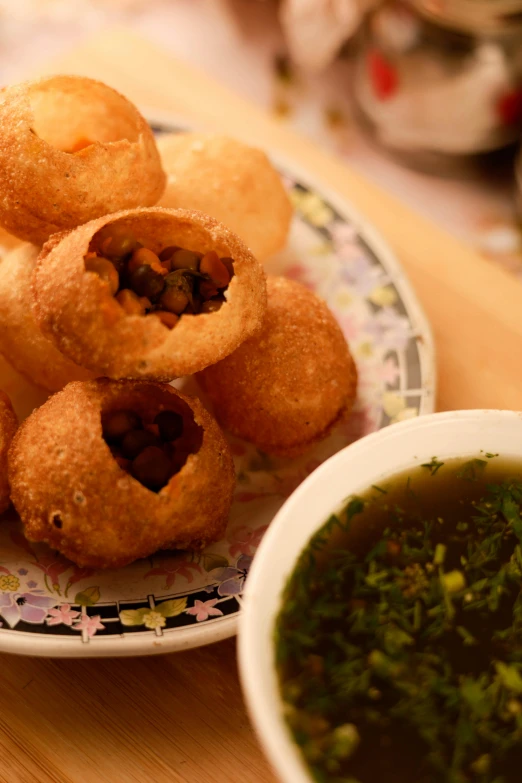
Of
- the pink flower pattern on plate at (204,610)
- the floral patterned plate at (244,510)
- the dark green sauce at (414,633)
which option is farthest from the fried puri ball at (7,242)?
the dark green sauce at (414,633)

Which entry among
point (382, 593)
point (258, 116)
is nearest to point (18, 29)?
point (258, 116)

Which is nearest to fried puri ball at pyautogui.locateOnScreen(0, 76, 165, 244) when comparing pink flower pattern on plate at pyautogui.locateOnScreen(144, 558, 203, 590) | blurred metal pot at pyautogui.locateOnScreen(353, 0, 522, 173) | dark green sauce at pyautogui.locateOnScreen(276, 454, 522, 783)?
pink flower pattern on plate at pyautogui.locateOnScreen(144, 558, 203, 590)

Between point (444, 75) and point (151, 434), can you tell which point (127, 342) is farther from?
point (444, 75)

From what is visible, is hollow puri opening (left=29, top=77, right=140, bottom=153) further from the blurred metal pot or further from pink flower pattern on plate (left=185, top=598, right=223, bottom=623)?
the blurred metal pot

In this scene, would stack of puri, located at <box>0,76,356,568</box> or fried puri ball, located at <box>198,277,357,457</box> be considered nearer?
stack of puri, located at <box>0,76,356,568</box>

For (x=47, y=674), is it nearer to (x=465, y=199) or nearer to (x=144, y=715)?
(x=144, y=715)

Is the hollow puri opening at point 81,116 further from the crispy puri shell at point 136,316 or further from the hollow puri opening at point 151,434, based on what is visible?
the hollow puri opening at point 151,434

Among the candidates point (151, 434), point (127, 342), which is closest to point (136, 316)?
point (127, 342)

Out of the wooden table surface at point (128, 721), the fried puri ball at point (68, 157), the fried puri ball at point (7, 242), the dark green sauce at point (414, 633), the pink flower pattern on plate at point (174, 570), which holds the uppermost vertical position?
the fried puri ball at point (68, 157)
